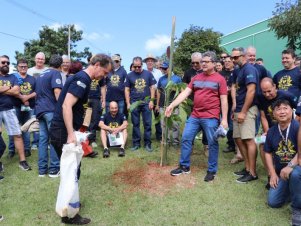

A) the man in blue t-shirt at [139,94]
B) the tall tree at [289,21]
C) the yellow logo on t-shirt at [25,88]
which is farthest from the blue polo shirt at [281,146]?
the tall tree at [289,21]

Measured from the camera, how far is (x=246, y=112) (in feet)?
17.3

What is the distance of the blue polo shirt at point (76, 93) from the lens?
148 inches

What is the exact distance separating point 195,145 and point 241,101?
2.46 metres

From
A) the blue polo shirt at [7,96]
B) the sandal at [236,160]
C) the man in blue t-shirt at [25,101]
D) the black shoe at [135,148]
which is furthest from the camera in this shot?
the black shoe at [135,148]

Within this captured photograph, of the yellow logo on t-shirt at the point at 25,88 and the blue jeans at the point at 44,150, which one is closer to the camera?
the blue jeans at the point at 44,150

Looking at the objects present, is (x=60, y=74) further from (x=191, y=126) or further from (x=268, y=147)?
(x=268, y=147)

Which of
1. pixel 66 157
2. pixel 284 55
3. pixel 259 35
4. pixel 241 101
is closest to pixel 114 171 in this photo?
pixel 66 157

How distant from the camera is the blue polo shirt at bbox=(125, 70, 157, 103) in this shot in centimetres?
740

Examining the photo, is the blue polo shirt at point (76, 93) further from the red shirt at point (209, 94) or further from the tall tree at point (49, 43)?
the tall tree at point (49, 43)

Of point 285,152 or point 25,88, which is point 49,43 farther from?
point 285,152

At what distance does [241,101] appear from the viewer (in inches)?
214

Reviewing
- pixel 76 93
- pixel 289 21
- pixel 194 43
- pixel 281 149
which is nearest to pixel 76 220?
pixel 76 93

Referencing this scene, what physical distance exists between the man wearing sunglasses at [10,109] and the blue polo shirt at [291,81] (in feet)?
15.2

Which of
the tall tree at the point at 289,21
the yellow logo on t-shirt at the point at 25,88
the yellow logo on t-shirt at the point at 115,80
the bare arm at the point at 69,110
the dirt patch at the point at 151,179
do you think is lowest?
the dirt patch at the point at 151,179
